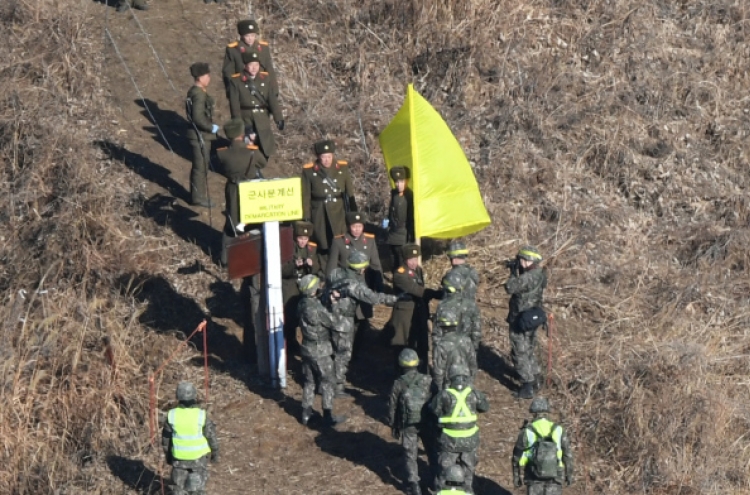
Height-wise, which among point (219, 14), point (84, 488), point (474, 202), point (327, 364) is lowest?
point (84, 488)

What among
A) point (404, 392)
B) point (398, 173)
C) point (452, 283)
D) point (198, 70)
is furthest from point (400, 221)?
point (404, 392)

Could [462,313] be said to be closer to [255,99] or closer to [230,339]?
[230,339]

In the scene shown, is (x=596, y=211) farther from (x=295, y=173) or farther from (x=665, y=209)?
(x=295, y=173)

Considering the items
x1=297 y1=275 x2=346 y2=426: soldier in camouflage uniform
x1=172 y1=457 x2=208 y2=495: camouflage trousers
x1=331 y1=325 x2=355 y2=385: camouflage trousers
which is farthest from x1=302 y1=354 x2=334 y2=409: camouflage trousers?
x1=172 y1=457 x2=208 y2=495: camouflage trousers

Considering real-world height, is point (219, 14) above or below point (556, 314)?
above

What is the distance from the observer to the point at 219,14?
22656 millimetres

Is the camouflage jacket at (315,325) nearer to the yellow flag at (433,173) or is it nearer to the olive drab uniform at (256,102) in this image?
the yellow flag at (433,173)

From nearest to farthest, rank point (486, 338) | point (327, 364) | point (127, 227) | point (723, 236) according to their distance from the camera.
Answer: point (327, 364), point (486, 338), point (127, 227), point (723, 236)

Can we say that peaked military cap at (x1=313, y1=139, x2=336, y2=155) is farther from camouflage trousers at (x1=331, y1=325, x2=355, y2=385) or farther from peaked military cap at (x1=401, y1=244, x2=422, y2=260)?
camouflage trousers at (x1=331, y1=325, x2=355, y2=385)

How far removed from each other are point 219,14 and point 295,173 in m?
4.30

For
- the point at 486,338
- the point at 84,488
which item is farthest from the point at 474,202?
the point at 84,488

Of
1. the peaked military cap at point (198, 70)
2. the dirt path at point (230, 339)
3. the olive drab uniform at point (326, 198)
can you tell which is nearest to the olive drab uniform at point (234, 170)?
the olive drab uniform at point (326, 198)

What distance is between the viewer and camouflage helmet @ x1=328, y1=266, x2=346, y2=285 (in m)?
14.9

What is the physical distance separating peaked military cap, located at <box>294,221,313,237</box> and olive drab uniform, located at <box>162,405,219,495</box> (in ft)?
9.71
